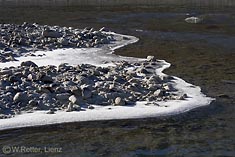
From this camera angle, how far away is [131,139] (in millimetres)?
12570

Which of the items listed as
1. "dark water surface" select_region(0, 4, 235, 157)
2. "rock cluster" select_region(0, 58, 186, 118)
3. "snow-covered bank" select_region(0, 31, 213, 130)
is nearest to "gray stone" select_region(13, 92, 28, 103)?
"rock cluster" select_region(0, 58, 186, 118)

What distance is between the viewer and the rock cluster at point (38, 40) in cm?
2533

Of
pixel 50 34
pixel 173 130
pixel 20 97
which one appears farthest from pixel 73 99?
pixel 50 34

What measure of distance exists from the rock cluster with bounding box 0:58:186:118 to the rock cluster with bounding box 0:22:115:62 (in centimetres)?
515

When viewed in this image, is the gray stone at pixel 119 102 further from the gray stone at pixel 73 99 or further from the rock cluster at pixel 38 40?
the rock cluster at pixel 38 40

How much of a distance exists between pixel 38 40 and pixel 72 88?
42.8 ft

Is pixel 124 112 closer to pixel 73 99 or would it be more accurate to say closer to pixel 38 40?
pixel 73 99

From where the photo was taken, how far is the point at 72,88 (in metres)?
15.7

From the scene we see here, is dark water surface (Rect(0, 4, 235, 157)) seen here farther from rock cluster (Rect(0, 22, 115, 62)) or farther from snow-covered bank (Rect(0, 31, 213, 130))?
rock cluster (Rect(0, 22, 115, 62))

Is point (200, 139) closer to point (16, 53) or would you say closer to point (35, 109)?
point (35, 109)

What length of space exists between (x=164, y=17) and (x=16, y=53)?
25353mm

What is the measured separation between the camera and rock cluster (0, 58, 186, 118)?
1480 cm

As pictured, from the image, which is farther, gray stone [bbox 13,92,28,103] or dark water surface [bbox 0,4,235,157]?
gray stone [bbox 13,92,28,103]

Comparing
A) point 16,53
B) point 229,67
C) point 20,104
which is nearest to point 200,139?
point 20,104
